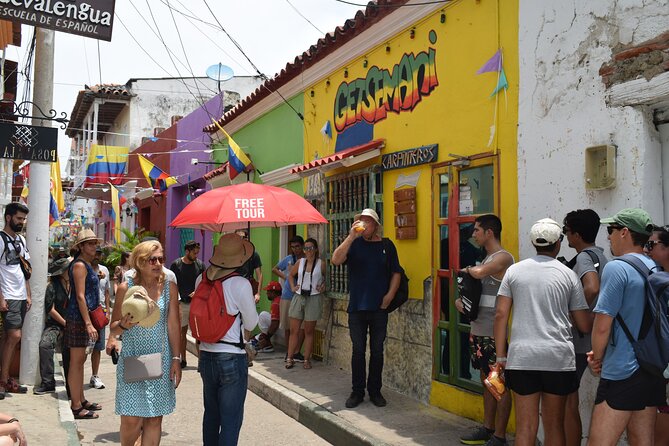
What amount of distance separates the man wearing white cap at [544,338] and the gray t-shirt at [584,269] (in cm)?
12

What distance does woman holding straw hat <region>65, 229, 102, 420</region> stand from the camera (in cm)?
614

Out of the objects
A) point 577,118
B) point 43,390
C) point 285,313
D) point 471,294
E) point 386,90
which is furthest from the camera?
point 285,313

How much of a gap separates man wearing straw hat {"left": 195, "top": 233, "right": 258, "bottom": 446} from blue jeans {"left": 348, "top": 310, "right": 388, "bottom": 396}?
2174 mm

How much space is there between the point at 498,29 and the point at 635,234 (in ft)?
8.68

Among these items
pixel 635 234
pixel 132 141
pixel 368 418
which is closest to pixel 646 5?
pixel 635 234

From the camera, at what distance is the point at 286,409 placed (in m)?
6.95

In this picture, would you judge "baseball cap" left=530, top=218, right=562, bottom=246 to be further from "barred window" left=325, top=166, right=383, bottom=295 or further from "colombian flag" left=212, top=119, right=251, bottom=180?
"colombian flag" left=212, top=119, right=251, bottom=180

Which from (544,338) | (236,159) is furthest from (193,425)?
(236,159)

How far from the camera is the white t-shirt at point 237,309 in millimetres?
4371

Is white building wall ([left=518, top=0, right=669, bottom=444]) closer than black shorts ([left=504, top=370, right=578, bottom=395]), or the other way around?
black shorts ([left=504, top=370, right=578, bottom=395])

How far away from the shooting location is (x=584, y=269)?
163 inches

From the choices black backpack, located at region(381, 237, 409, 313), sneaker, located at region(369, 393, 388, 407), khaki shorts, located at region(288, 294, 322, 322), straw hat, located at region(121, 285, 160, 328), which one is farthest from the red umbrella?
khaki shorts, located at region(288, 294, 322, 322)

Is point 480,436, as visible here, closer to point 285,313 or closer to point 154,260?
point 154,260

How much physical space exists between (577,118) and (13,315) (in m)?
5.82
